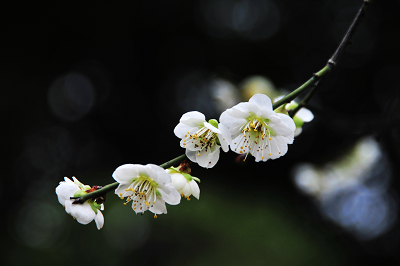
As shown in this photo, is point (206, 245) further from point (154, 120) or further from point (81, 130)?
point (81, 130)

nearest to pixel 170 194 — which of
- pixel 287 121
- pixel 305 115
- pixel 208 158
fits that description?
pixel 208 158

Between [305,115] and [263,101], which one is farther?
[305,115]

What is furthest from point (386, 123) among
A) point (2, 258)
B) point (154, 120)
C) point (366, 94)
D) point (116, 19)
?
point (116, 19)

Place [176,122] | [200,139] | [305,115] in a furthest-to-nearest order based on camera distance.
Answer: [176,122] → [305,115] → [200,139]

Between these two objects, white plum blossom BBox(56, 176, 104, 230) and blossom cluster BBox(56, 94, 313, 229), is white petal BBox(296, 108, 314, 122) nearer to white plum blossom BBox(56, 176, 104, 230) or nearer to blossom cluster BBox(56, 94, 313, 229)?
blossom cluster BBox(56, 94, 313, 229)

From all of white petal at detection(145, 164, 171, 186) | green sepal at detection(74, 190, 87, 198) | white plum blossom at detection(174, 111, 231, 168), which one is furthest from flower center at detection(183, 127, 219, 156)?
green sepal at detection(74, 190, 87, 198)

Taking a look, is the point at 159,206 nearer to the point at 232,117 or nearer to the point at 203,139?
the point at 203,139

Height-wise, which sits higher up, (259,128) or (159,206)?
(259,128)

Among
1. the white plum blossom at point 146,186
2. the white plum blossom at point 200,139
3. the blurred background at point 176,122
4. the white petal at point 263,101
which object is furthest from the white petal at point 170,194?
the blurred background at point 176,122
